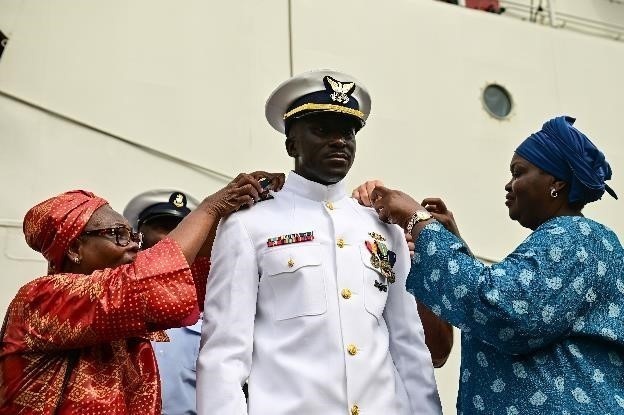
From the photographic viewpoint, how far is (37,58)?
3670mm

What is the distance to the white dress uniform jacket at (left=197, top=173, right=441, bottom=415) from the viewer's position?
1.41 m

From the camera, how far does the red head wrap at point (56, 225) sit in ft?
4.86

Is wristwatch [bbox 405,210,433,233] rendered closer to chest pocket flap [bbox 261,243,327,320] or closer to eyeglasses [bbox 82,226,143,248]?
chest pocket flap [bbox 261,243,327,320]

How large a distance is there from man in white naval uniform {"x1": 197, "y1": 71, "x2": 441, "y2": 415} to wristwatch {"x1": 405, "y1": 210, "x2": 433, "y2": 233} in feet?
0.54

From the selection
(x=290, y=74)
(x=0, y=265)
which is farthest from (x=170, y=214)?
(x=290, y=74)

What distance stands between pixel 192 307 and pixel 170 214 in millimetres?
1115

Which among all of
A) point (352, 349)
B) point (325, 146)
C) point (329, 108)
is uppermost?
point (329, 108)

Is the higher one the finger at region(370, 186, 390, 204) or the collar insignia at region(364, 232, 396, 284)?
the finger at region(370, 186, 390, 204)

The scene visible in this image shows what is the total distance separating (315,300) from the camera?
1.50 meters

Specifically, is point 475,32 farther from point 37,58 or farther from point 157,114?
point 37,58

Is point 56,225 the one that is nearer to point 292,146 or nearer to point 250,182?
point 250,182

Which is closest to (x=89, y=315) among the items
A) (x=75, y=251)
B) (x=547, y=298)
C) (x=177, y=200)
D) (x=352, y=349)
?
(x=75, y=251)

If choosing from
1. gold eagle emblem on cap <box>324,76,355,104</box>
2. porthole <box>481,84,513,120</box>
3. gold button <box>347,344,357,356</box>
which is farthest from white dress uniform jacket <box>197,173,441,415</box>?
porthole <box>481,84,513,120</box>

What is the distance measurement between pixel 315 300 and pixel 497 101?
3.82m
